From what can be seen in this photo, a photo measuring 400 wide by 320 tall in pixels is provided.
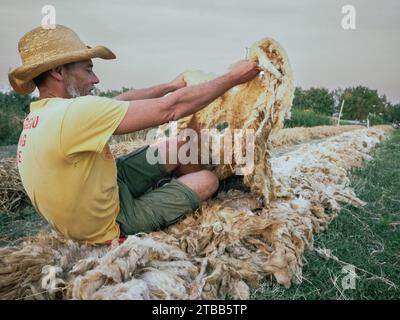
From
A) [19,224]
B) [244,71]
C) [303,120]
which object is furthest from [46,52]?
[303,120]

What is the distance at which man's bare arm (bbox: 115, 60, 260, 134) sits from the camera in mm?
1688

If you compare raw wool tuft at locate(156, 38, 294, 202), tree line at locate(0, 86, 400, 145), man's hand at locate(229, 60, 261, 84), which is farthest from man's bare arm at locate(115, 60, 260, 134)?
tree line at locate(0, 86, 400, 145)

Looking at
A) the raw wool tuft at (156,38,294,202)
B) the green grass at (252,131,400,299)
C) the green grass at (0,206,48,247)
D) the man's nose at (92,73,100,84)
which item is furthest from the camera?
the green grass at (0,206,48,247)

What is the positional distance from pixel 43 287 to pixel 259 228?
0.98 meters

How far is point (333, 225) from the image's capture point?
2439mm

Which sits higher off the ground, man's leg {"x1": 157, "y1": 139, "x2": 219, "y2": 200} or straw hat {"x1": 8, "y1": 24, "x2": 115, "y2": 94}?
straw hat {"x1": 8, "y1": 24, "x2": 115, "y2": 94}

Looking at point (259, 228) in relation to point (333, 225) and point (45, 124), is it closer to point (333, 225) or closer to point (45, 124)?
point (333, 225)

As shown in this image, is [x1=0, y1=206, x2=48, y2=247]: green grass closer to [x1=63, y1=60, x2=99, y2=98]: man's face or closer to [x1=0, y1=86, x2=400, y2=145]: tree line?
[x1=63, y1=60, x2=99, y2=98]: man's face

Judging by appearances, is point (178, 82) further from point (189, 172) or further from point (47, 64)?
point (47, 64)

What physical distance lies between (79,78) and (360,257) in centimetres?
157

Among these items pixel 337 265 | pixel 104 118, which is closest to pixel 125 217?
pixel 104 118

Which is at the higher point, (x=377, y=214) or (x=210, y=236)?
(x=210, y=236)
